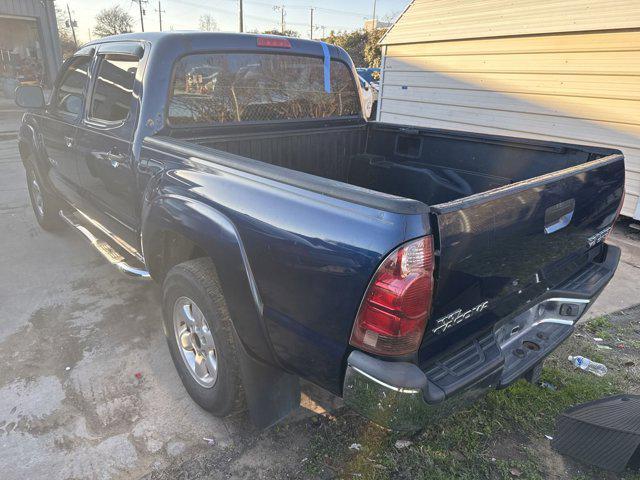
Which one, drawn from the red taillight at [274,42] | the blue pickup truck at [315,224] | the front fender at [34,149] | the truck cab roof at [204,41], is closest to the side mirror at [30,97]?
the blue pickup truck at [315,224]

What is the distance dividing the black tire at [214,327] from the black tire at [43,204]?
2980 mm

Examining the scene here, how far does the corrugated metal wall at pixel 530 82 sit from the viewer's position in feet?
18.0

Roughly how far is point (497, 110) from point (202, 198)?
6.29m

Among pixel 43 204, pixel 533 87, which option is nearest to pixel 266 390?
pixel 43 204

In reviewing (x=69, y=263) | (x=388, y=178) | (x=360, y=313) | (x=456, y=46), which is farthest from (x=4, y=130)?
(x=360, y=313)

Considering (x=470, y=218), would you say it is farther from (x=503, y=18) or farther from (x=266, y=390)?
(x=503, y=18)

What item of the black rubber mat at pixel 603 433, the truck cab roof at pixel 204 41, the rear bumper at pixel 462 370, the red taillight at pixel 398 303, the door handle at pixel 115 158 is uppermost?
the truck cab roof at pixel 204 41

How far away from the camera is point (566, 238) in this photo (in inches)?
84.6

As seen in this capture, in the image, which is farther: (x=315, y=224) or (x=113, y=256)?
(x=113, y=256)

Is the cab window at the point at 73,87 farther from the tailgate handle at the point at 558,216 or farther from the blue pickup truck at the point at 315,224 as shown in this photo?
the tailgate handle at the point at 558,216

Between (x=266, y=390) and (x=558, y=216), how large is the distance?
62.5 inches

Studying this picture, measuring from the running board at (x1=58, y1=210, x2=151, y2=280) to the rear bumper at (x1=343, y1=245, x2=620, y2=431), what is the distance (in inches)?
73.5

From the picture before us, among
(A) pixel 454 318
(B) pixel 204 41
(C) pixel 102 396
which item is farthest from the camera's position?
(B) pixel 204 41

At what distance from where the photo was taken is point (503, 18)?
662 cm
